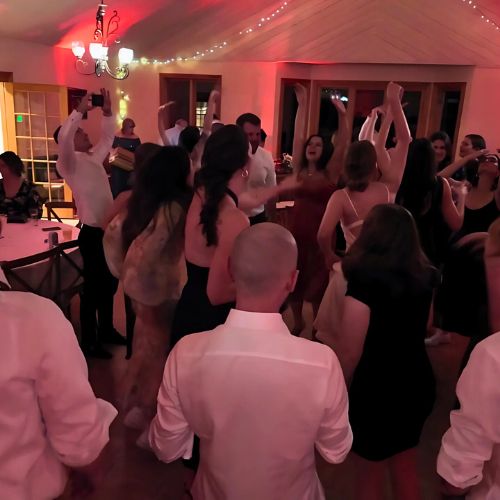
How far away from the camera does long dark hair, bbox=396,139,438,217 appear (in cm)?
292

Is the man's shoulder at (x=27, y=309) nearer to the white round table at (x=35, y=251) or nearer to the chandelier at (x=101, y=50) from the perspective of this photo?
the white round table at (x=35, y=251)

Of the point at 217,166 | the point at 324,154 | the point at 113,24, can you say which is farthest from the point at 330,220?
the point at 113,24

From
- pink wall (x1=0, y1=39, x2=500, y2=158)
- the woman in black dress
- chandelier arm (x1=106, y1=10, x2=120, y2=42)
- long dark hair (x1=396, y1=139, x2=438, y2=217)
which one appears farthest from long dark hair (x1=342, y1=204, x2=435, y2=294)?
pink wall (x1=0, y1=39, x2=500, y2=158)

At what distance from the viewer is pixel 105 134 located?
130 inches

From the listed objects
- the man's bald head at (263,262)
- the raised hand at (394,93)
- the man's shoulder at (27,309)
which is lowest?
the man's shoulder at (27,309)

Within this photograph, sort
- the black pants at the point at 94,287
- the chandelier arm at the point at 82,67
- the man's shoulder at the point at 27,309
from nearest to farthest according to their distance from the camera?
the man's shoulder at the point at 27,309
the black pants at the point at 94,287
the chandelier arm at the point at 82,67

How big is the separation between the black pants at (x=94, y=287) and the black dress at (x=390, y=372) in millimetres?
1916

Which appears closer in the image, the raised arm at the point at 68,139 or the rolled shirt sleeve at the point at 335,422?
the rolled shirt sleeve at the point at 335,422

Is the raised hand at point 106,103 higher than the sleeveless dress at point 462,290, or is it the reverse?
the raised hand at point 106,103

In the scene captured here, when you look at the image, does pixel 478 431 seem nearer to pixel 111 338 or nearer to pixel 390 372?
pixel 390 372

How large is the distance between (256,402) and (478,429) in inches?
20.7

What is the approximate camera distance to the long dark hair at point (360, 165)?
261cm

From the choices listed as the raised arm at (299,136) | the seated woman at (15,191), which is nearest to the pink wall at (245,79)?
the seated woman at (15,191)

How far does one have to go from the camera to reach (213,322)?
2.01 metres
